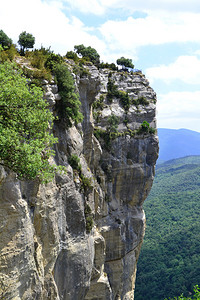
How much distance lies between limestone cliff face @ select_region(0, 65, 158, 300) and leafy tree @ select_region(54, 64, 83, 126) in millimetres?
828

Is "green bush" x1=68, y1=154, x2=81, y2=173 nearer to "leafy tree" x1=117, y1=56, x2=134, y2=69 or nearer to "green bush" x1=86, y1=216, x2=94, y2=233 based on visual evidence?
"green bush" x1=86, y1=216, x2=94, y2=233

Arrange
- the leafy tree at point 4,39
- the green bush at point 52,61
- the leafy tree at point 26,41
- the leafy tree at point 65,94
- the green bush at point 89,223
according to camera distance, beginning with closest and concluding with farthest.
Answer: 1. the leafy tree at point 65,94
2. the green bush at point 52,61
3. the leafy tree at point 4,39
4. the green bush at point 89,223
5. the leafy tree at point 26,41

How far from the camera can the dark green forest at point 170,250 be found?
69.8 metres

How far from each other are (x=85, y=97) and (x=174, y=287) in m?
52.9

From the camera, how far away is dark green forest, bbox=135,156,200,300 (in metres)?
69.8

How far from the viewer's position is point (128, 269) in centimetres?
4134

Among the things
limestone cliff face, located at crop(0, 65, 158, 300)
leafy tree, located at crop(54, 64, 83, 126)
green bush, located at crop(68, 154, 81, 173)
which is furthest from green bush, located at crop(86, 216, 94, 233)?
leafy tree, located at crop(54, 64, 83, 126)

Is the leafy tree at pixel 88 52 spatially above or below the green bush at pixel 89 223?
above

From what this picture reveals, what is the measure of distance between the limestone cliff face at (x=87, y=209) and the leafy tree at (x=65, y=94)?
32.6 inches

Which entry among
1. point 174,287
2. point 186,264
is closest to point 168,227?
point 186,264

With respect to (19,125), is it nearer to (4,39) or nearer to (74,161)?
(74,161)

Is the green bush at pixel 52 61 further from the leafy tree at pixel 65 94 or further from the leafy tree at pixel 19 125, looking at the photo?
the leafy tree at pixel 19 125

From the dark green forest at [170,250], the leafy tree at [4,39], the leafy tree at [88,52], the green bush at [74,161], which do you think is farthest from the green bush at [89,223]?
the dark green forest at [170,250]

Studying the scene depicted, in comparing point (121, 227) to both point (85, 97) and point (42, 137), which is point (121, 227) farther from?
point (42, 137)
